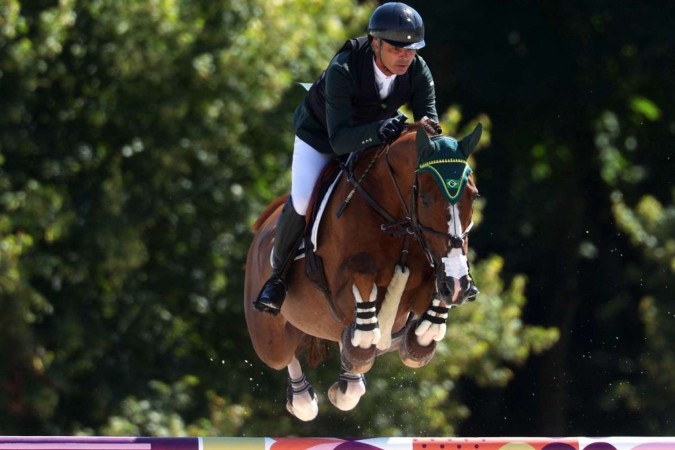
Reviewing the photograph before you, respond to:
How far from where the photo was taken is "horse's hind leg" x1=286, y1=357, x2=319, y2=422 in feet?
29.3

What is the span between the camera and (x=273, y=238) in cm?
854

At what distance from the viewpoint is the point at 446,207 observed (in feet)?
22.4

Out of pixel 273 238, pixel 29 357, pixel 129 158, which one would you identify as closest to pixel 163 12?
pixel 129 158

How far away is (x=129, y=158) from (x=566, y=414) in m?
7.79

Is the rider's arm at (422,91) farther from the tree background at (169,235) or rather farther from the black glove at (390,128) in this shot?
the tree background at (169,235)

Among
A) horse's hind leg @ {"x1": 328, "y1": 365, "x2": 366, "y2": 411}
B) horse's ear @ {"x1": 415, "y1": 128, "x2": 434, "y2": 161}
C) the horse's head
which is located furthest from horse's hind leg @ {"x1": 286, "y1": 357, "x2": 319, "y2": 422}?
horse's ear @ {"x1": 415, "y1": 128, "x2": 434, "y2": 161}

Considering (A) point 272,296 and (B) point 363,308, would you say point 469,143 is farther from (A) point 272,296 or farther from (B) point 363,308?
(A) point 272,296

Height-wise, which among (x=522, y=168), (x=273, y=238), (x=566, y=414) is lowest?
(x=566, y=414)

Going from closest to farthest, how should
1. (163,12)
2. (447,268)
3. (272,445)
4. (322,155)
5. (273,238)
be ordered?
(272,445) < (447,268) < (322,155) < (273,238) < (163,12)

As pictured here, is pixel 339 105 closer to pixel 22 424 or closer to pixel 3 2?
pixel 3 2

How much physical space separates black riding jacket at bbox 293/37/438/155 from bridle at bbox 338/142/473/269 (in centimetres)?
15

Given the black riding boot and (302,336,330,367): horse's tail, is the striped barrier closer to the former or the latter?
the black riding boot

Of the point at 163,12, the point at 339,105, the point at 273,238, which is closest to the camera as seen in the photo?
the point at 339,105

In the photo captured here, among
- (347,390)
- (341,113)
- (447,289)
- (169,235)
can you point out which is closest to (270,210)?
(347,390)
